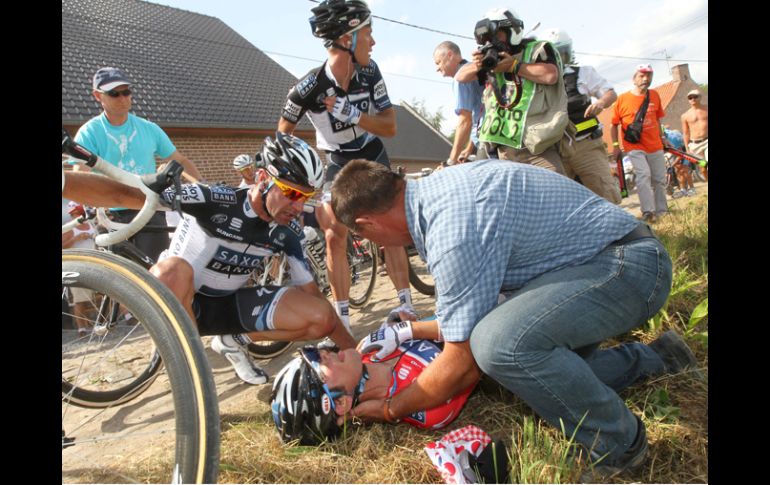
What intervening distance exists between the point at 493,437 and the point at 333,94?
8.46ft

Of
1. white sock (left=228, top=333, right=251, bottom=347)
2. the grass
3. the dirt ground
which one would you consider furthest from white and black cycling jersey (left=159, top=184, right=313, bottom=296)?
the grass

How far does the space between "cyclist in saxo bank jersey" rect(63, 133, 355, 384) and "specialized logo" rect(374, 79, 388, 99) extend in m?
1.28

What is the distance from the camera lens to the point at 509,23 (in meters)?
3.65

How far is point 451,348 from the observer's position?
1851mm

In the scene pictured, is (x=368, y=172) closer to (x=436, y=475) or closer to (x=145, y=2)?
(x=436, y=475)

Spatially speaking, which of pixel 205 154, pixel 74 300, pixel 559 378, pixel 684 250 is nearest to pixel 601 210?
pixel 559 378

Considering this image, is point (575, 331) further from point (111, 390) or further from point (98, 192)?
point (111, 390)

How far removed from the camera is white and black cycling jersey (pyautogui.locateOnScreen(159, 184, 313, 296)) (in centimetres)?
268

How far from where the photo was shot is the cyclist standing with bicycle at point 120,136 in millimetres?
4234

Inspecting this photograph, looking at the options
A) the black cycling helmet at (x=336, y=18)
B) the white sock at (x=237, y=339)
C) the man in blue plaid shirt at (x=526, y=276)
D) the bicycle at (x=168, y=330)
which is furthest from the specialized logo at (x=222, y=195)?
the black cycling helmet at (x=336, y=18)

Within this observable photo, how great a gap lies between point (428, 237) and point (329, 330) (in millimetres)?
1282

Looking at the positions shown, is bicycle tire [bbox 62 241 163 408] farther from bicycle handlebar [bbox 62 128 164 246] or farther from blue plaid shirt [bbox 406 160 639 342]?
blue plaid shirt [bbox 406 160 639 342]

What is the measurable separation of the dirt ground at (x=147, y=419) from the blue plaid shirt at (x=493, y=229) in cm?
109
